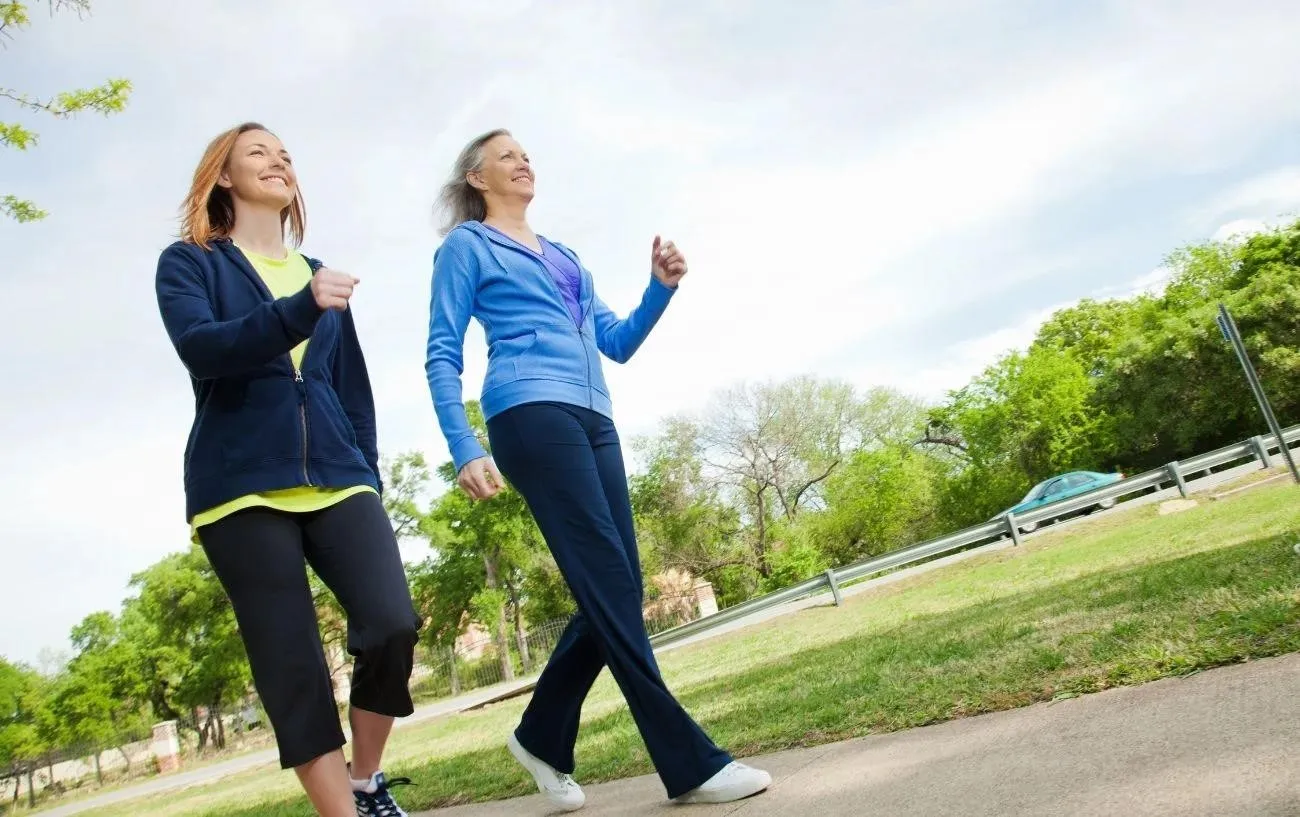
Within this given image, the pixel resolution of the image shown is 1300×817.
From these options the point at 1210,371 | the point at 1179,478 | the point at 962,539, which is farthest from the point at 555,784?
the point at 1210,371

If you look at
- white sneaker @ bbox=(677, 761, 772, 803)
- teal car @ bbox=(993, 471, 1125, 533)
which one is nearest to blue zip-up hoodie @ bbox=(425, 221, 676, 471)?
white sneaker @ bbox=(677, 761, 772, 803)

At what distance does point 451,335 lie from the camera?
3.25 metres

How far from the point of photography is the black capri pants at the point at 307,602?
2395 mm

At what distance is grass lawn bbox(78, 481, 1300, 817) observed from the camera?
300 centimetres

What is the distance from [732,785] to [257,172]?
2406 millimetres

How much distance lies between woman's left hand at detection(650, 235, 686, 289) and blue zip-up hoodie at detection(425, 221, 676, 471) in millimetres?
362

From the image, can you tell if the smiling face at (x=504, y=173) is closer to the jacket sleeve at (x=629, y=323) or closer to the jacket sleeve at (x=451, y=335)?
the jacket sleeve at (x=451, y=335)

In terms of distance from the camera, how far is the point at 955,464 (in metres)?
46.8

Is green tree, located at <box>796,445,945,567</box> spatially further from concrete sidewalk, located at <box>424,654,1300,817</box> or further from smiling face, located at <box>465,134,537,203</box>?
concrete sidewalk, located at <box>424,654,1300,817</box>

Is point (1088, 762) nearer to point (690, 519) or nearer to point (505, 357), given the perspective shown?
point (505, 357)

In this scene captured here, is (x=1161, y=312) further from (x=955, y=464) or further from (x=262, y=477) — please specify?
(x=262, y=477)

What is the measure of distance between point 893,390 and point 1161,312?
1309 cm

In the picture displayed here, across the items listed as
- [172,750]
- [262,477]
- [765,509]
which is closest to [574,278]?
[262,477]

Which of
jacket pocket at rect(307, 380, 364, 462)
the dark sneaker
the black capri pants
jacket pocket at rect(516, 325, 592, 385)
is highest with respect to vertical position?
jacket pocket at rect(516, 325, 592, 385)
